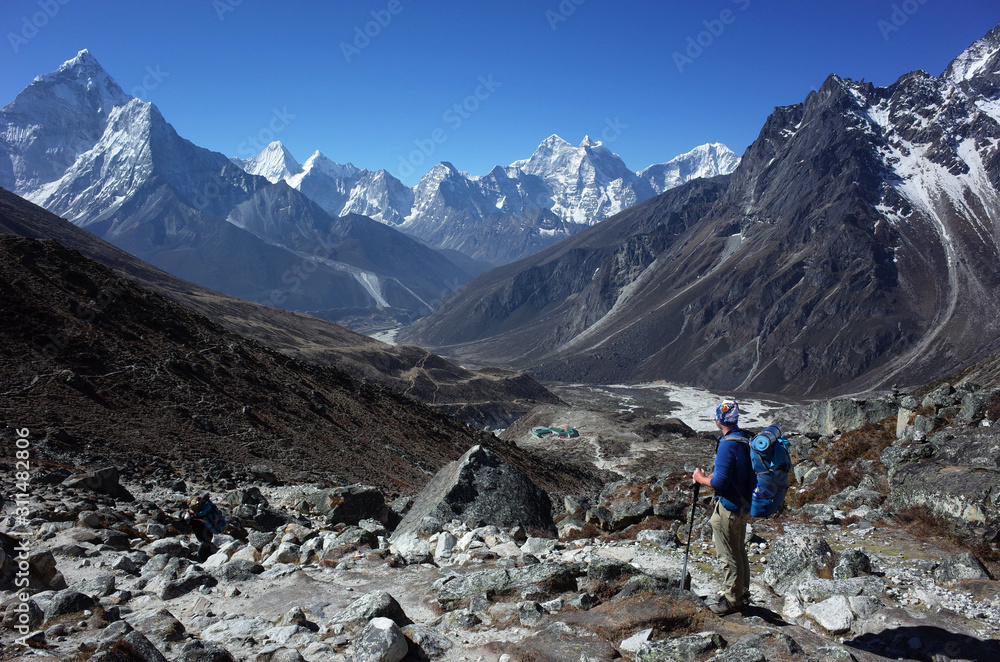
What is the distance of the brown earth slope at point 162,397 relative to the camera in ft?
56.3

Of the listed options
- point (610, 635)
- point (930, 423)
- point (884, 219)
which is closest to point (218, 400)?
point (610, 635)

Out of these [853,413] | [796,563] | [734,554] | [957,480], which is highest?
[853,413]

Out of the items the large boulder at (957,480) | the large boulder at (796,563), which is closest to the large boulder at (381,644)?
the large boulder at (796,563)

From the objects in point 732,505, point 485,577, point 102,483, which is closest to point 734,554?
point 732,505

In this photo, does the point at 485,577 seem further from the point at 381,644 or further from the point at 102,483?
the point at 102,483

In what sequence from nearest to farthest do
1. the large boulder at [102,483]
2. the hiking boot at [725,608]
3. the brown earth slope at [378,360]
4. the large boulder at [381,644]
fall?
the large boulder at [381,644]
the hiking boot at [725,608]
the large boulder at [102,483]
the brown earth slope at [378,360]

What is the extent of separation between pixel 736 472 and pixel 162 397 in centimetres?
2123

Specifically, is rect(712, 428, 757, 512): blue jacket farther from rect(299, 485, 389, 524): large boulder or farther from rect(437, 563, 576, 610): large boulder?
rect(299, 485, 389, 524): large boulder

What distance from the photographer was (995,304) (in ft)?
488

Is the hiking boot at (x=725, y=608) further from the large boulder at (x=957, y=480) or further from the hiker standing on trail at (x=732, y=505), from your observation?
the large boulder at (x=957, y=480)

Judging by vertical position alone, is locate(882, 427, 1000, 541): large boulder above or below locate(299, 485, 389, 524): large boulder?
above

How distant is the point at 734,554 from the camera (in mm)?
6965

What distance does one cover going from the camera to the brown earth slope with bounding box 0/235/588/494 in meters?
17.2

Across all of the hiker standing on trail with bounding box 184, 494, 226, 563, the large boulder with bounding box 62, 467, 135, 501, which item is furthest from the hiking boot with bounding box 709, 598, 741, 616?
the large boulder with bounding box 62, 467, 135, 501
